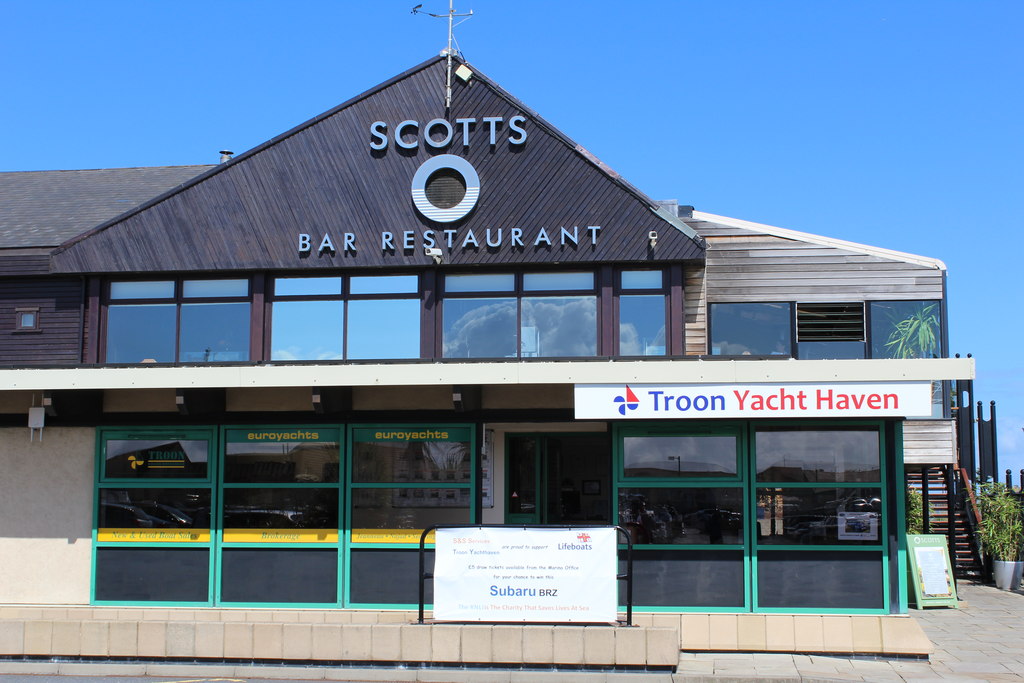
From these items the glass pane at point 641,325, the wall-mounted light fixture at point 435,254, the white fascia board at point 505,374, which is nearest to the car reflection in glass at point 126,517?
the white fascia board at point 505,374

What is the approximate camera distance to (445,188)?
16.1 meters

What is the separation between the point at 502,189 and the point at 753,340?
175 inches

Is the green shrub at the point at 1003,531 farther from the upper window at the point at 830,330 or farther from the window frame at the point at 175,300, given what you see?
the window frame at the point at 175,300

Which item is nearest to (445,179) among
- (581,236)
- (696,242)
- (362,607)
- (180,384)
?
(581,236)

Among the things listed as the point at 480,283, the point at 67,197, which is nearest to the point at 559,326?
the point at 480,283

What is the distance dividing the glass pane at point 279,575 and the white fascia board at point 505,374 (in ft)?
7.90

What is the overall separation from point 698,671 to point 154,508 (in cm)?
764

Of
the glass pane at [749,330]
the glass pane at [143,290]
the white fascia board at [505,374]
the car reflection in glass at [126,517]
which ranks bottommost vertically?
the car reflection in glass at [126,517]

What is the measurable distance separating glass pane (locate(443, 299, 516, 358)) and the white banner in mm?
4503

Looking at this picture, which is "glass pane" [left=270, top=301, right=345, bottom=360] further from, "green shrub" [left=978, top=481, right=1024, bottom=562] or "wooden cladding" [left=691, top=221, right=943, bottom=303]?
"green shrub" [left=978, top=481, right=1024, bottom=562]

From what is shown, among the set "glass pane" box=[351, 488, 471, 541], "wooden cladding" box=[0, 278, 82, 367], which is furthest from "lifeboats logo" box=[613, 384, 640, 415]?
"wooden cladding" box=[0, 278, 82, 367]

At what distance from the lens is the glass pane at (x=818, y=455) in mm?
12930

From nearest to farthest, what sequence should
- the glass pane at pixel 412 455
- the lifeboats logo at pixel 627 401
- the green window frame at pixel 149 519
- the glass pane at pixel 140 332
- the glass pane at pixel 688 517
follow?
the lifeboats logo at pixel 627 401 → the glass pane at pixel 688 517 → the glass pane at pixel 412 455 → the green window frame at pixel 149 519 → the glass pane at pixel 140 332

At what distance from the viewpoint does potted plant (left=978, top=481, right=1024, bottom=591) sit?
61.1ft
